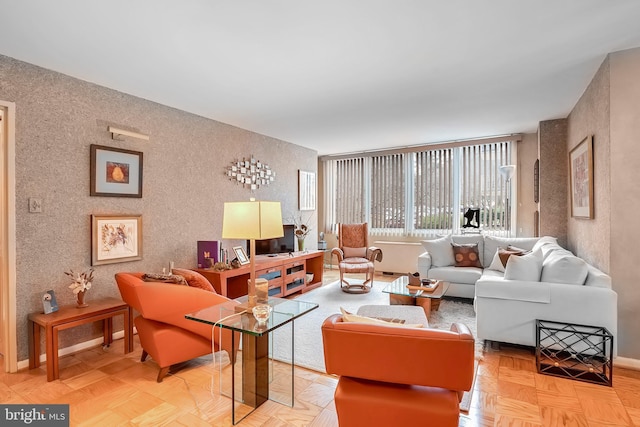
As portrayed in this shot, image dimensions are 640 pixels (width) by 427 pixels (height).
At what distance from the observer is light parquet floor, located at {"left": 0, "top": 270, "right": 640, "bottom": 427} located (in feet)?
6.54

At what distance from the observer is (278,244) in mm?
5094

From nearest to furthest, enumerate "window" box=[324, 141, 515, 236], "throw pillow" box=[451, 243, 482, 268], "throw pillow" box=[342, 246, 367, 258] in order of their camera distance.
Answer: "throw pillow" box=[451, 243, 482, 268] < "window" box=[324, 141, 515, 236] < "throw pillow" box=[342, 246, 367, 258]

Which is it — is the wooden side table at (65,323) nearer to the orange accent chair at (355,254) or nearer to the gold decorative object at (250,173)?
the gold decorative object at (250,173)

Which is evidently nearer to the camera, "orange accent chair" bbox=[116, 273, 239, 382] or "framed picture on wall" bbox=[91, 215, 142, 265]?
"orange accent chair" bbox=[116, 273, 239, 382]

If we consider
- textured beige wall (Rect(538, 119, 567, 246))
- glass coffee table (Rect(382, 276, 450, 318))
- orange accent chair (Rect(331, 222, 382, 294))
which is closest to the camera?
glass coffee table (Rect(382, 276, 450, 318))

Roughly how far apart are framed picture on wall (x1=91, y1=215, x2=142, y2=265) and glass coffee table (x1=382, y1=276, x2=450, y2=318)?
8.97 feet

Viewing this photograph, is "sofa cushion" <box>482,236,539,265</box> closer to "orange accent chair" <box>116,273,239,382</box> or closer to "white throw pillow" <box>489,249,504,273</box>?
"white throw pillow" <box>489,249,504,273</box>

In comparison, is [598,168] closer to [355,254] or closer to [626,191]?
[626,191]

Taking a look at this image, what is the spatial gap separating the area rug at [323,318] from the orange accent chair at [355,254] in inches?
7.0

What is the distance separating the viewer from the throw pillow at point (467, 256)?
15.4 feet

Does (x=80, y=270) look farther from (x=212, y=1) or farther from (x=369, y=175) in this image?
(x=369, y=175)

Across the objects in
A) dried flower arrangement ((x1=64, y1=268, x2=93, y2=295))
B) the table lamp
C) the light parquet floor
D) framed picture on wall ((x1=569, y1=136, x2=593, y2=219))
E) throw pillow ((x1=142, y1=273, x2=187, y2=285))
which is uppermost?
framed picture on wall ((x1=569, y1=136, x2=593, y2=219))

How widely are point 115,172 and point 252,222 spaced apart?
204 centimetres

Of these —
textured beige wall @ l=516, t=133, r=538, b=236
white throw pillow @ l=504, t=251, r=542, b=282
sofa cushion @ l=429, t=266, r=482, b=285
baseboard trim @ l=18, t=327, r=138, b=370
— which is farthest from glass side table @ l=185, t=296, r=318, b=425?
textured beige wall @ l=516, t=133, r=538, b=236
